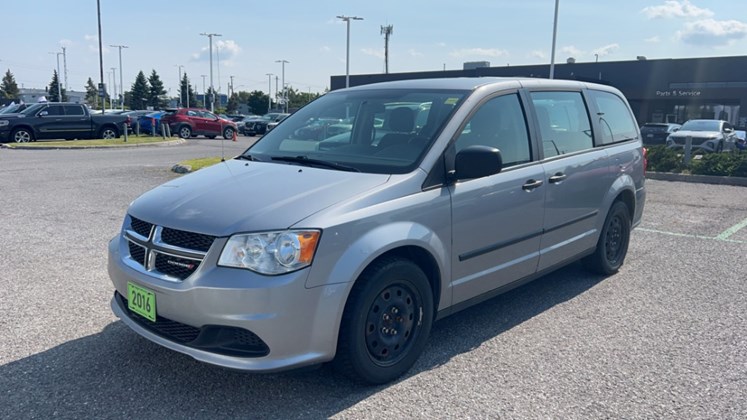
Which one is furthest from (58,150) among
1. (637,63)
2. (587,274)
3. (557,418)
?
(637,63)

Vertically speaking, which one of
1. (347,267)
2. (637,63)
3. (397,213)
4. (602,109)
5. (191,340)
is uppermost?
(637,63)

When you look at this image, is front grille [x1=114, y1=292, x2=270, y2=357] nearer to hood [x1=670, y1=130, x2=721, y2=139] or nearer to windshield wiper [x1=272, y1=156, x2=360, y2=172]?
windshield wiper [x1=272, y1=156, x2=360, y2=172]

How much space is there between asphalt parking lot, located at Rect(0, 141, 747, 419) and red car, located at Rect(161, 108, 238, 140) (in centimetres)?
2497

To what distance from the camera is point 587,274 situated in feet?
19.8

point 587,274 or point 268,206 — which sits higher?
point 268,206

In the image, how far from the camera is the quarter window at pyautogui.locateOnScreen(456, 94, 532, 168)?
4.21m

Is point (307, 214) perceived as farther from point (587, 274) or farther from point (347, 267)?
point (587, 274)

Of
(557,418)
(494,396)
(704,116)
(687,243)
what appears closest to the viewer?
(557,418)

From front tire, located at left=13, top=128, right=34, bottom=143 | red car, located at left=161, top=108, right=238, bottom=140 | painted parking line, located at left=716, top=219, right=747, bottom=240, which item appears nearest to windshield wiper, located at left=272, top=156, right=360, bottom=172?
painted parking line, located at left=716, top=219, right=747, bottom=240

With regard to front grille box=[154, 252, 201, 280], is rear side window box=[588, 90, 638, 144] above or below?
above

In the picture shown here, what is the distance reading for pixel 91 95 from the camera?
4163 inches

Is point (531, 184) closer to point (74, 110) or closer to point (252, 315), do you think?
point (252, 315)

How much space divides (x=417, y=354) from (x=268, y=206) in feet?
4.44

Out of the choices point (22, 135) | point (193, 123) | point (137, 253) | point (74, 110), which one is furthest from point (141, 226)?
point (193, 123)
